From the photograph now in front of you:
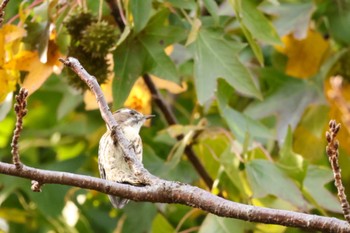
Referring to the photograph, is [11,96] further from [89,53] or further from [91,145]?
[91,145]

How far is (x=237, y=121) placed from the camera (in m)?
4.25

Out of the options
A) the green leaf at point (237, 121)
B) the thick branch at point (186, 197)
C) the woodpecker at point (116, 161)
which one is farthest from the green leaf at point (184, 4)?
the thick branch at point (186, 197)

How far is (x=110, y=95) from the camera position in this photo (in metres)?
3.97

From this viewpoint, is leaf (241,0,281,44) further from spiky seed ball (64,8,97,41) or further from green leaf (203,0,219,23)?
spiky seed ball (64,8,97,41)

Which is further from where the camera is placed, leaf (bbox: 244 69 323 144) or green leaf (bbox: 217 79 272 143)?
leaf (bbox: 244 69 323 144)

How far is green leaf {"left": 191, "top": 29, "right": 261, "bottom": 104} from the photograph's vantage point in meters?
3.79

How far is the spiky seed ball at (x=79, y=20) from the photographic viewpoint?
11.8ft

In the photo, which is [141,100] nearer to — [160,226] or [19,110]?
[160,226]

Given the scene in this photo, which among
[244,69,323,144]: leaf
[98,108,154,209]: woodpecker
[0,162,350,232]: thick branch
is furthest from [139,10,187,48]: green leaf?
[0,162,350,232]: thick branch

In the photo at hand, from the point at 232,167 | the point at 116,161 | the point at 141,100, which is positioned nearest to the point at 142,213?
the point at 141,100

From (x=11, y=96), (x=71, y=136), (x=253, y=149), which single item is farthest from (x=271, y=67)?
(x=11, y=96)

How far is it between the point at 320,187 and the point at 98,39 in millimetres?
1231

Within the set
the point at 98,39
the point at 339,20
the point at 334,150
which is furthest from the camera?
the point at 339,20

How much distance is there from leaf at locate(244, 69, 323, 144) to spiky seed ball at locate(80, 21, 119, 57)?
1134mm
